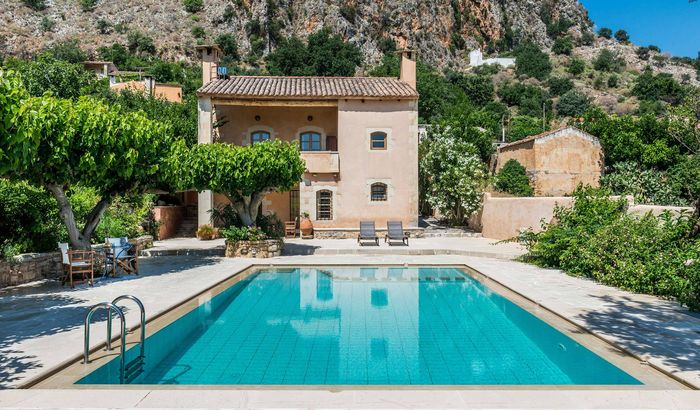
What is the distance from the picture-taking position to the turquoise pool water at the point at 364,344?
5.00m

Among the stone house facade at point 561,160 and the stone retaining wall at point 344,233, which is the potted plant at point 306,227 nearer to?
the stone retaining wall at point 344,233

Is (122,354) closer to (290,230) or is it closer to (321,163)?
(290,230)

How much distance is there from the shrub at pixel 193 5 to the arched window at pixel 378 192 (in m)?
69.1

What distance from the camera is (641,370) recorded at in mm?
4824

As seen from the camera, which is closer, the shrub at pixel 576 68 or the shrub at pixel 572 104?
the shrub at pixel 572 104

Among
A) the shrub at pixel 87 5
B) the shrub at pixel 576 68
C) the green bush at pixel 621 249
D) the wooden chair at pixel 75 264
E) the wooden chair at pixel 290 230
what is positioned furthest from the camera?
the shrub at pixel 87 5

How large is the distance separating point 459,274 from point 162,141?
7.89 m

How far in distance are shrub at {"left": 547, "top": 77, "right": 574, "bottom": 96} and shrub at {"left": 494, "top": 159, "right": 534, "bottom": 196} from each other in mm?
46894

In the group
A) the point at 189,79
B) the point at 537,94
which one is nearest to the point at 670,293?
the point at 189,79

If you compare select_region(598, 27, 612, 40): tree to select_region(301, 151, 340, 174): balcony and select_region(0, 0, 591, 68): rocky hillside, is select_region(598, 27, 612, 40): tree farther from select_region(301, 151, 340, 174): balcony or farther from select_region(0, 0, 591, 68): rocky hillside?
select_region(301, 151, 340, 174): balcony

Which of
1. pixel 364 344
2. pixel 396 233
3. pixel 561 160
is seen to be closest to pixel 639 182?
pixel 561 160

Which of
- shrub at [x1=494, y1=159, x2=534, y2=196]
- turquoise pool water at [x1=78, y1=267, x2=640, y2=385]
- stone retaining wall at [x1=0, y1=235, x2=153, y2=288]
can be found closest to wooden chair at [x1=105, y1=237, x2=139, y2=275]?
stone retaining wall at [x1=0, y1=235, x2=153, y2=288]

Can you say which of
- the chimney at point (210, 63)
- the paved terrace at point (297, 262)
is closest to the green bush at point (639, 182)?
the paved terrace at point (297, 262)

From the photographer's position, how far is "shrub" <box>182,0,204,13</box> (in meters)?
76.9
